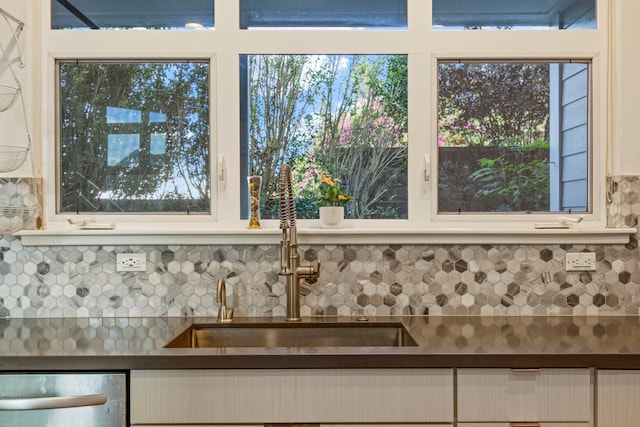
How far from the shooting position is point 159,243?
2207mm

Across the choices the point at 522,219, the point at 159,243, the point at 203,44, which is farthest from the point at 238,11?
the point at 522,219

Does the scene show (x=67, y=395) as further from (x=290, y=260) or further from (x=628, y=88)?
(x=628, y=88)

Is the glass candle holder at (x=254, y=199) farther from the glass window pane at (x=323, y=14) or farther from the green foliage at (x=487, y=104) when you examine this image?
the green foliage at (x=487, y=104)

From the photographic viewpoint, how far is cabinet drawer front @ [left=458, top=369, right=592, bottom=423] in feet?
5.24

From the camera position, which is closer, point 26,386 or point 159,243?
point 26,386

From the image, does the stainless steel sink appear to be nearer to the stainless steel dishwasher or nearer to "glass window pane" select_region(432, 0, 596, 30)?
the stainless steel dishwasher

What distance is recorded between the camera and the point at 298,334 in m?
2.09

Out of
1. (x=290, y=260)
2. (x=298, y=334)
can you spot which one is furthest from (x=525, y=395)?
(x=290, y=260)

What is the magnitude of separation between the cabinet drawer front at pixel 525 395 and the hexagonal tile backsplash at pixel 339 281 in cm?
62

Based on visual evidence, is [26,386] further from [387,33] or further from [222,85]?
[387,33]

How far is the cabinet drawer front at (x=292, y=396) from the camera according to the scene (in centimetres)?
160

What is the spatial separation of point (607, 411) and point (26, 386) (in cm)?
165

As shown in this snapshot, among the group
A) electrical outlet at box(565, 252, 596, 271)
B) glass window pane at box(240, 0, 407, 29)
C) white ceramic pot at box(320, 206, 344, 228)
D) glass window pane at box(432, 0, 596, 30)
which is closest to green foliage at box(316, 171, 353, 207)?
white ceramic pot at box(320, 206, 344, 228)

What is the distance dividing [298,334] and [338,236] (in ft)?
1.34
